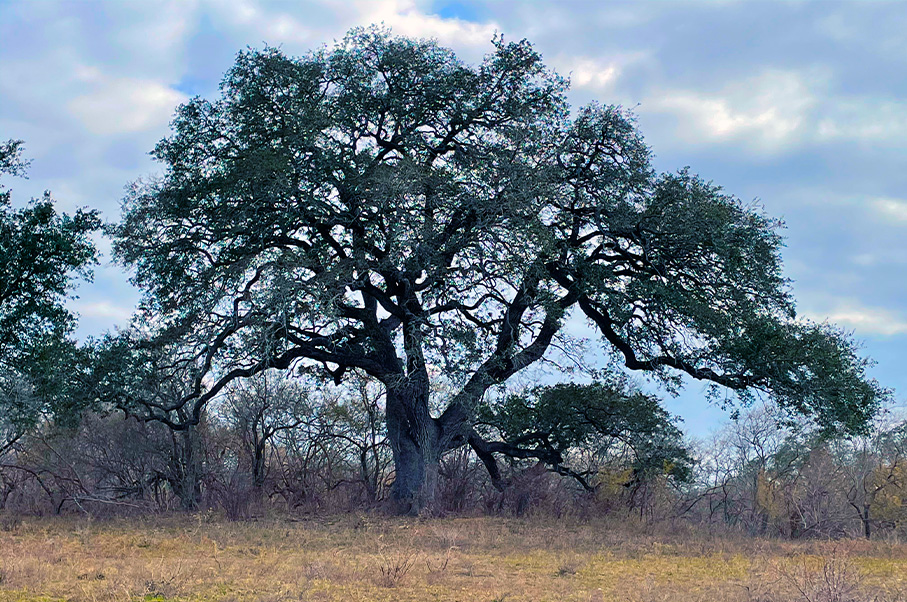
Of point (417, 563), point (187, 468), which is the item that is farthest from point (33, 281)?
point (417, 563)

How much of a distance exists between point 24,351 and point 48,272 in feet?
5.51

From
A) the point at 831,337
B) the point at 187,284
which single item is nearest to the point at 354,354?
the point at 187,284

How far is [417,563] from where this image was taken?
948cm

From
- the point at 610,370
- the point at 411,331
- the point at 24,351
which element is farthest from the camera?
the point at 610,370

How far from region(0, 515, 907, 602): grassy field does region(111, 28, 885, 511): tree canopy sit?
10.7 ft

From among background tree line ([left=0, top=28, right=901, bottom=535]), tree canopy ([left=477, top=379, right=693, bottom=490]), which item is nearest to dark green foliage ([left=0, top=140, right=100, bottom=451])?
background tree line ([left=0, top=28, right=901, bottom=535])

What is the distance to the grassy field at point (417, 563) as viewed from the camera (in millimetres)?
7566

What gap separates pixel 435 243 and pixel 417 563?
22.2ft

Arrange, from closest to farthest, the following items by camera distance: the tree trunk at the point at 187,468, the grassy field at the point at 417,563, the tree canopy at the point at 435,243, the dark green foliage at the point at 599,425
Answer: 1. the grassy field at the point at 417,563
2. the tree canopy at the point at 435,243
3. the dark green foliage at the point at 599,425
4. the tree trunk at the point at 187,468

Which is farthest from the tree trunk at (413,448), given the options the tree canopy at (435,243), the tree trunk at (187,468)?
the tree trunk at (187,468)

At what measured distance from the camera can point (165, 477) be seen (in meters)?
19.3

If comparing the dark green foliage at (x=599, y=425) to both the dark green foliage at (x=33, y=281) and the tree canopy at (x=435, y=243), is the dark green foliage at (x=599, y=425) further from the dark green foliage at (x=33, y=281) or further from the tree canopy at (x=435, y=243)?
the dark green foliage at (x=33, y=281)

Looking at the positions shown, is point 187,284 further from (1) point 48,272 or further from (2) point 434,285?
(2) point 434,285

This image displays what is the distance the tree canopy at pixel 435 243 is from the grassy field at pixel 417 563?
3260 millimetres
